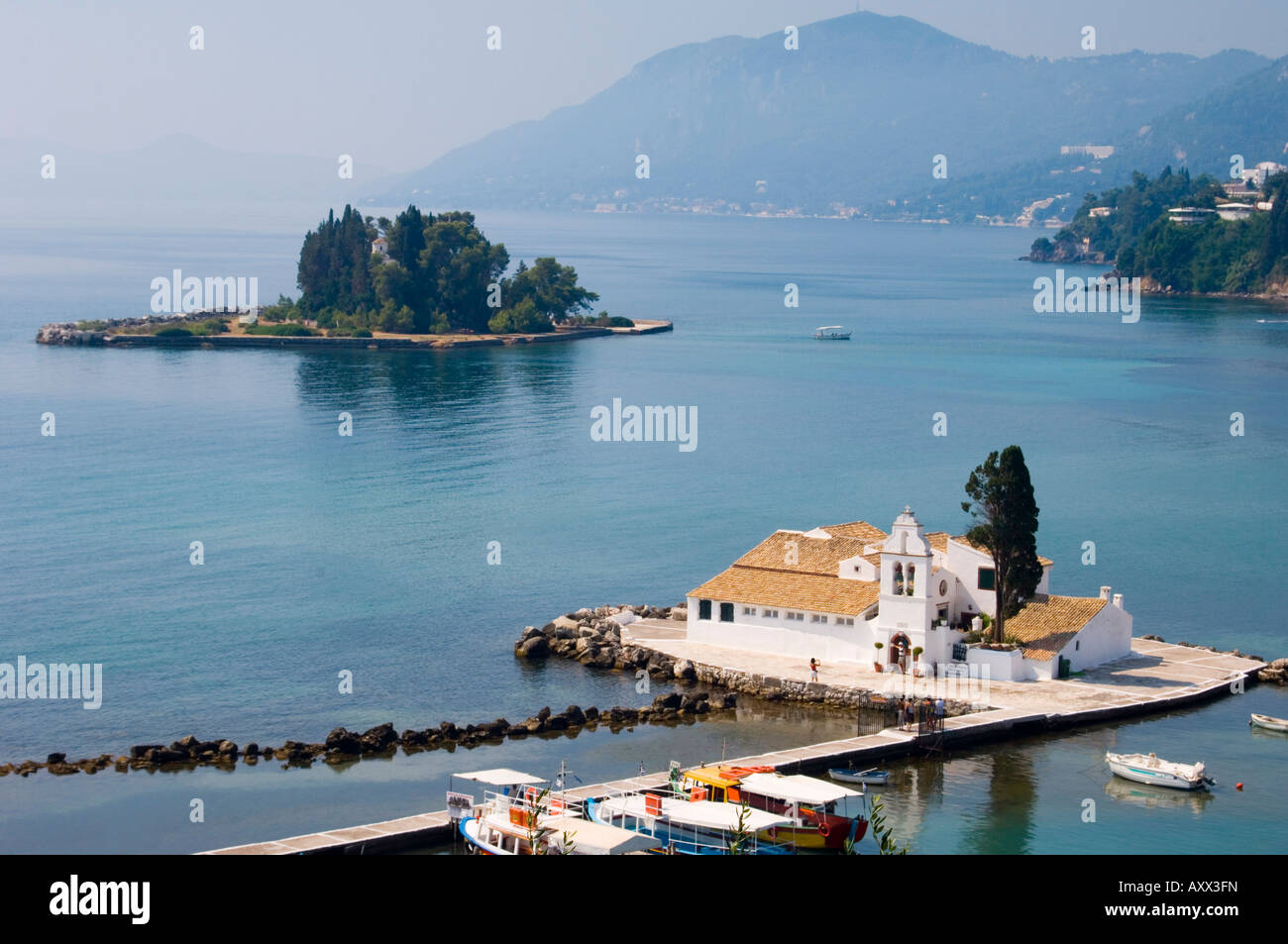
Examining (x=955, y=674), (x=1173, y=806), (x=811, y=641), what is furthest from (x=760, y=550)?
(x=1173, y=806)

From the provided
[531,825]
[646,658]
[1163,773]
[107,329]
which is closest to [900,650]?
[646,658]

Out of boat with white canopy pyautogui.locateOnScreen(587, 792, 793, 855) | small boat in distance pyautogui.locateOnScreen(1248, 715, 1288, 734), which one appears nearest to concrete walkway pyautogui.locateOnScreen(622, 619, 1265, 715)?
small boat in distance pyautogui.locateOnScreen(1248, 715, 1288, 734)

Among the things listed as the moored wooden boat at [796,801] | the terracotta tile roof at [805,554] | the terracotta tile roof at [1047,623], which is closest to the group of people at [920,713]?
the terracotta tile roof at [1047,623]

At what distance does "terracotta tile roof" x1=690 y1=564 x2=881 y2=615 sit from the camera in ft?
150

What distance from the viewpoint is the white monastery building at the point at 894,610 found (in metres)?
43.9

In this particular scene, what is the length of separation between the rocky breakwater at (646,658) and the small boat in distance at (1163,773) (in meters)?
5.15

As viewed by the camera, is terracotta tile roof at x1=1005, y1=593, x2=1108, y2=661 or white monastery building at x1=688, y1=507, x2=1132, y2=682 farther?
terracotta tile roof at x1=1005, y1=593, x2=1108, y2=661

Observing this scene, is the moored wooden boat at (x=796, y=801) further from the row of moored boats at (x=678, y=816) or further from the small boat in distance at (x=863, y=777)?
the small boat in distance at (x=863, y=777)

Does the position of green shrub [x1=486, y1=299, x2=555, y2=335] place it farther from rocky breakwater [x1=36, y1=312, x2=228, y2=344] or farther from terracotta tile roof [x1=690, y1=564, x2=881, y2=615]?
terracotta tile roof [x1=690, y1=564, x2=881, y2=615]

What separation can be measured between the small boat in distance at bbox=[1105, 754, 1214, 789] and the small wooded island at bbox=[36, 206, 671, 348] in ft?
350

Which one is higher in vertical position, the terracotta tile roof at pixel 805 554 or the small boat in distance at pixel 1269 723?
the terracotta tile roof at pixel 805 554
